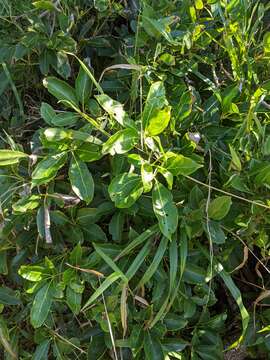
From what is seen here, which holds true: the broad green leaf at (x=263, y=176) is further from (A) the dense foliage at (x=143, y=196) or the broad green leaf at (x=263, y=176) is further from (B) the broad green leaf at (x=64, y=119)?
(B) the broad green leaf at (x=64, y=119)

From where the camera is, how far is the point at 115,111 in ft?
3.35

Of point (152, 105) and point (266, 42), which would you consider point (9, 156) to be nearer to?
point (152, 105)

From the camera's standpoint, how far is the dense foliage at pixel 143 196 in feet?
3.45

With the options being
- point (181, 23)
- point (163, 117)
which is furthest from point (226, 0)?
point (163, 117)

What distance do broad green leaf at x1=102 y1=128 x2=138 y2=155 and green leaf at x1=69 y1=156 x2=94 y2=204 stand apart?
0.09 meters

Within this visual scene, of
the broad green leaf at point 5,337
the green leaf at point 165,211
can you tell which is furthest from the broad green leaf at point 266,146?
the broad green leaf at point 5,337

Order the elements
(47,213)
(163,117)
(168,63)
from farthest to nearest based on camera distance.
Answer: (168,63), (47,213), (163,117)

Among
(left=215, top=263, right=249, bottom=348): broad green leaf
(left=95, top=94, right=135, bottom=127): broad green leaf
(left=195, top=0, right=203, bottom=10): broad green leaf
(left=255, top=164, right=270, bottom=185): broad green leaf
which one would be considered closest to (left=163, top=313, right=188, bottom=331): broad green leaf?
(left=215, top=263, right=249, bottom=348): broad green leaf

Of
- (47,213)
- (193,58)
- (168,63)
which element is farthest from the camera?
(193,58)

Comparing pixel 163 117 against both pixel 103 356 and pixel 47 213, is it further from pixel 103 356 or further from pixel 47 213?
pixel 103 356

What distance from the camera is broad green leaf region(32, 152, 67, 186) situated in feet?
3.34

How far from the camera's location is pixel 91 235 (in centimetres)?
117

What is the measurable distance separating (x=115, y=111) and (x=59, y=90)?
162mm

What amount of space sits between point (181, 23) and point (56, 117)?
0.43 meters
